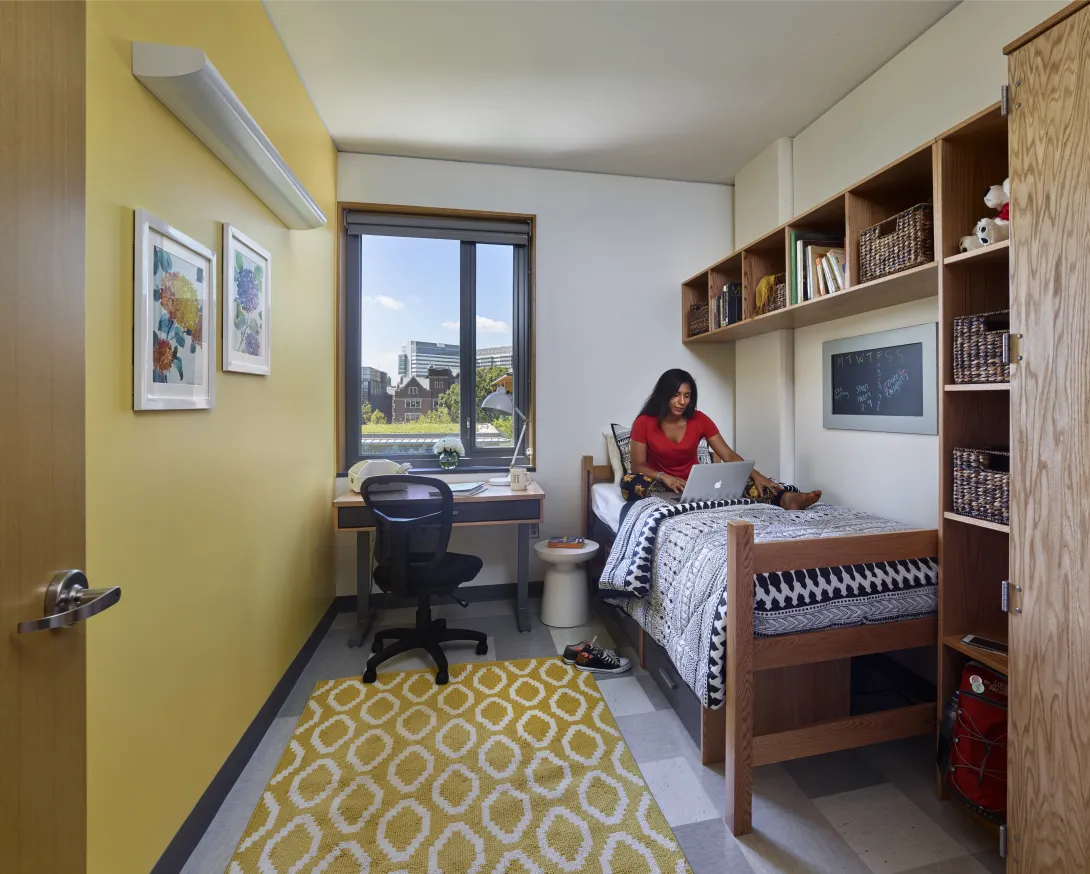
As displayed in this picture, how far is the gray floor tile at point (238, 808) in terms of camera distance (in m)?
1.40

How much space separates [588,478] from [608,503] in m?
0.40

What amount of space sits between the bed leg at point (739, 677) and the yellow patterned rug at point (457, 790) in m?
0.23

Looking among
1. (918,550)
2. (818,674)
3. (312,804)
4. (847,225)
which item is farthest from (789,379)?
(312,804)

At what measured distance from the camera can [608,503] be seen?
296cm

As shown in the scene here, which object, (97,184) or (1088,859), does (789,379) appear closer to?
(1088,859)

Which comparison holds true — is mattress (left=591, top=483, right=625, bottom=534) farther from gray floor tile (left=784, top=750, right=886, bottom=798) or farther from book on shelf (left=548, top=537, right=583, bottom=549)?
gray floor tile (left=784, top=750, right=886, bottom=798)

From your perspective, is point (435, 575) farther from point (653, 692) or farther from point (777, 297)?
point (777, 297)

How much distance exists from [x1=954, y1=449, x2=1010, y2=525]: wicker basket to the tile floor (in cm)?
94

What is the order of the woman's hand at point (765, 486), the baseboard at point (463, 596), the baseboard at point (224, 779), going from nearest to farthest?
1. the baseboard at point (224, 779)
2. the woman's hand at point (765, 486)
3. the baseboard at point (463, 596)

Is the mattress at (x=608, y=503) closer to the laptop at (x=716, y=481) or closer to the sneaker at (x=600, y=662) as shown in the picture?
the laptop at (x=716, y=481)

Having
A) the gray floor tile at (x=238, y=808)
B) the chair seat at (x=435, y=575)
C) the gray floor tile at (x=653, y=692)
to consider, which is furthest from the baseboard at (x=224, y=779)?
the gray floor tile at (x=653, y=692)

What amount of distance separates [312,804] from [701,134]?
3675 mm

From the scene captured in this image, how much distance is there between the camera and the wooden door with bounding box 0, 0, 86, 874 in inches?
24.0

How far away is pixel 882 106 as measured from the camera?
2.37 meters
